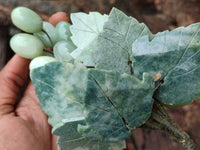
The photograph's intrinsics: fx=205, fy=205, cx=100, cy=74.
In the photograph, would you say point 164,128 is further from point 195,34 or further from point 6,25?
point 6,25

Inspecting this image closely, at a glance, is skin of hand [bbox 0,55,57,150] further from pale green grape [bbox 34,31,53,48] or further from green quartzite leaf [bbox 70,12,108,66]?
green quartzite leaf [bbox 70,12,108,66]

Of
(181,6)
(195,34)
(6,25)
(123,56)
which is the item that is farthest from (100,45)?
(181,6)

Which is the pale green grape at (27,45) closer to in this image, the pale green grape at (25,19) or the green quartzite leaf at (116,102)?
the pale green grape at (25,19)

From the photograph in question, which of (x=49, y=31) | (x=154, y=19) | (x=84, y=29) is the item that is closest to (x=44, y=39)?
(x=49, y=31)

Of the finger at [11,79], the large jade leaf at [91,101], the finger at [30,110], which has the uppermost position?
the large jade leaf at [91,101]

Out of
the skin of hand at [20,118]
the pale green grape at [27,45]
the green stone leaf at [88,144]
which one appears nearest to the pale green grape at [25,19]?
the pale green grape at [27,45]

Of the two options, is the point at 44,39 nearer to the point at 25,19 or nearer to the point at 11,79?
the point at 25,19
